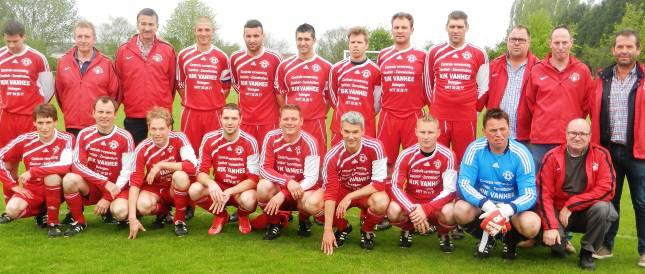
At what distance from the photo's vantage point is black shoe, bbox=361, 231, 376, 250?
17.3 feet

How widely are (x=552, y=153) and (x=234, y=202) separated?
9.43ft

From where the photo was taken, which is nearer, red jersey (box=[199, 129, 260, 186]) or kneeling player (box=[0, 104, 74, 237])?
kneeling player (box=[0, 104, 74, 237])

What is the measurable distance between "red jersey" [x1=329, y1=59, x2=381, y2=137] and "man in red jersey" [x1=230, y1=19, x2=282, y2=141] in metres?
0.76

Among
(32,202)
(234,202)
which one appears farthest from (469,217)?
(32,202)

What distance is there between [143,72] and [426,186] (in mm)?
3296

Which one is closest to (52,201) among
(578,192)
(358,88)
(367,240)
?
(367,240)

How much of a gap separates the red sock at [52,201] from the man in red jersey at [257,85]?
6.75 feet

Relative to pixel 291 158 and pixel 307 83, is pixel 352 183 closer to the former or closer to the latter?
pixel 291 158

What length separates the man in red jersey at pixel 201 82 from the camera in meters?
6.63

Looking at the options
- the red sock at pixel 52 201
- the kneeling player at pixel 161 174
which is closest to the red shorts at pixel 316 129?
the kneeling player at pixel 161 174

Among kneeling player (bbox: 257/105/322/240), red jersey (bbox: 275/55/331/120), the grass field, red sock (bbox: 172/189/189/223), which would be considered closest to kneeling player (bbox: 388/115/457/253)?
the grass field

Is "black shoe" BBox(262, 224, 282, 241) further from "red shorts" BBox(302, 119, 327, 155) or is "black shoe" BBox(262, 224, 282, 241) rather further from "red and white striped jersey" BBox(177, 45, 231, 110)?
"red and white striped jersey" BBox(177, 45, 231, 110)

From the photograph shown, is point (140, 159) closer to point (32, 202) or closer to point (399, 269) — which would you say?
point (32, 202)

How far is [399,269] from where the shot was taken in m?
4.66
